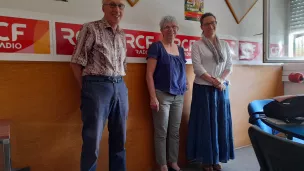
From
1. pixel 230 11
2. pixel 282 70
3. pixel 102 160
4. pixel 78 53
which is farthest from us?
pixel 282 70

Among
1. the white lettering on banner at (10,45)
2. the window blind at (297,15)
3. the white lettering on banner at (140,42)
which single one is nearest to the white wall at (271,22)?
the window blind at (297,15)

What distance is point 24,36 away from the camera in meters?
1.69

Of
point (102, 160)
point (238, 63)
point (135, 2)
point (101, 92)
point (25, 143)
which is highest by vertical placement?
point (135, 2)

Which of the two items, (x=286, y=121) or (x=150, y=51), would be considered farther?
(x=150, y=51)

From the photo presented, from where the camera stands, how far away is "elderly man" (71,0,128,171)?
162cm

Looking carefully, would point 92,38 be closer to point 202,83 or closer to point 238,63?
point 202,83

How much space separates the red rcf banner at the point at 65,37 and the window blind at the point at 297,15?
2.82 metres

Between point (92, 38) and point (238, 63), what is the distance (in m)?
1.89

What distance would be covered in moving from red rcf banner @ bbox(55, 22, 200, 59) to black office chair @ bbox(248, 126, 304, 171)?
4.89 feet

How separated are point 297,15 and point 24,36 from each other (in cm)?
326

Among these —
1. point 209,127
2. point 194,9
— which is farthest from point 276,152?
point 194,9

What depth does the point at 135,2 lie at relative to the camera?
7.02 feet

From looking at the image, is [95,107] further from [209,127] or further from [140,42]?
[209,127]

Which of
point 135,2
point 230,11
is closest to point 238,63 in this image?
point 230,11
